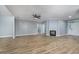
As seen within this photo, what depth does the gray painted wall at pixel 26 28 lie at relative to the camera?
155 cm

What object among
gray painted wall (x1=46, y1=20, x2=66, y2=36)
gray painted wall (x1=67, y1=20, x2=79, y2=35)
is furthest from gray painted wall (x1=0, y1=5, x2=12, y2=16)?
gray painted wall (x1=67, y1=20, x2=79, y2=35)

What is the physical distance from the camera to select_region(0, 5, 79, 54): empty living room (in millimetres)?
1470

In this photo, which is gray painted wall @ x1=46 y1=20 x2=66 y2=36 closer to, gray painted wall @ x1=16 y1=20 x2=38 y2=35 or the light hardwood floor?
the light hardwood floor

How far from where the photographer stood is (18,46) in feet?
5.12

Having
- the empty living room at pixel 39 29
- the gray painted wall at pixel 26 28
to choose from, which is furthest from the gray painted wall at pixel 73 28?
the gray painted wall at pixel 26 28

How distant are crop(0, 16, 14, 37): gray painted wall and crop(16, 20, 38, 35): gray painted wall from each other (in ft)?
0.44

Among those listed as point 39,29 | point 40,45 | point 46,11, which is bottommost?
point 40,45

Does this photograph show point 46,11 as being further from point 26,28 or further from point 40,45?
point 40,45

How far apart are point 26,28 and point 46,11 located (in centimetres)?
52

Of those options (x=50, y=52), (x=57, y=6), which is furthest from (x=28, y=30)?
(x=57, y=6)

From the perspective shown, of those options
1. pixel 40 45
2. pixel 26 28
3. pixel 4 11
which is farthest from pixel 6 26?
pixel 40 45

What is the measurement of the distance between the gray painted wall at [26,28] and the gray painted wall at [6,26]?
0.44 ft

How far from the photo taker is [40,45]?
5.19 feet
